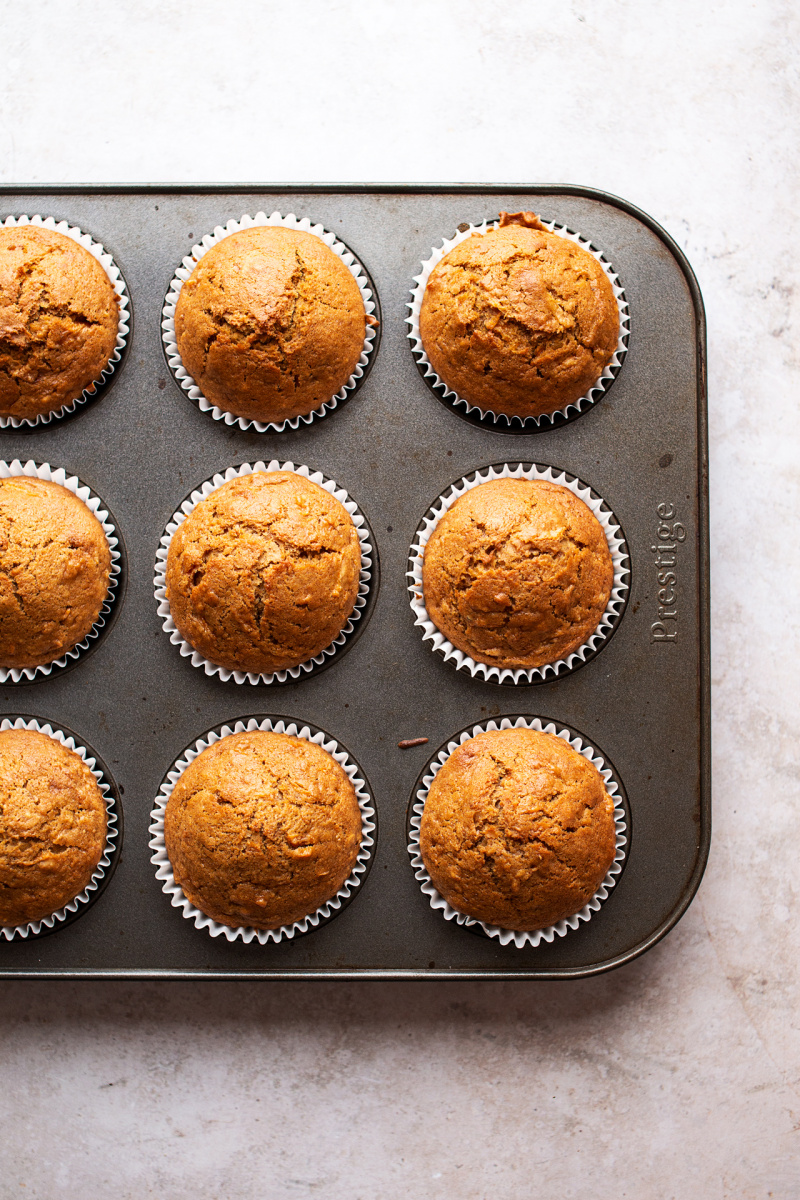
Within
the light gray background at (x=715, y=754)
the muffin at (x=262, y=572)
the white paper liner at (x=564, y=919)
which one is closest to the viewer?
the muffin at (x=262, y=572)

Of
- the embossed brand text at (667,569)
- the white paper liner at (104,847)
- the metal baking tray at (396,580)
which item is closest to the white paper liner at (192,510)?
the metal baking tray at (396,580)

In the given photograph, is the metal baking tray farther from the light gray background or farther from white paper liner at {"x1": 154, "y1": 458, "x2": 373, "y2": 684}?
the light gray background

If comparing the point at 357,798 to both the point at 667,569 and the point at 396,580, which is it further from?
the point at 667,569

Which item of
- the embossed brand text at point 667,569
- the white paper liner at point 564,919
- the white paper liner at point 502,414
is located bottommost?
the white paper liner at point 564,919

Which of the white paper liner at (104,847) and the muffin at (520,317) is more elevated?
the muffin at (520,317)

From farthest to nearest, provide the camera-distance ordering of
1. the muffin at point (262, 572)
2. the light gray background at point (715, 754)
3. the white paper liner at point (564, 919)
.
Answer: the light gray background at point (715, 754)
the white paper liner at point (564, 919)
the muffin at point (262, 572)

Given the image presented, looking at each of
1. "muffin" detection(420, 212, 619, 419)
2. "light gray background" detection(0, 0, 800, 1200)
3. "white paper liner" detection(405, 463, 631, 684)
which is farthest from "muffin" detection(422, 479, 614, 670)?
"light gray background" detection(0, 0, 800, 1200)

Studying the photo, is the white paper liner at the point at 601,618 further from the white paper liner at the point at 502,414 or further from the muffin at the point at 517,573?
the white paper liner at the point at 502,414
